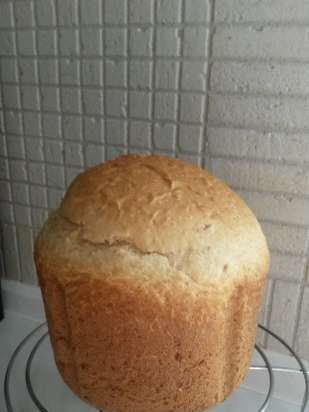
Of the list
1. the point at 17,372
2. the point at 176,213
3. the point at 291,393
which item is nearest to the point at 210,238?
the point at 176,213

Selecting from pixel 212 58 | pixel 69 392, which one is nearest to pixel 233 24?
pixel 212 58

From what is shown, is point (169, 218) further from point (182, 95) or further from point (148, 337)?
point (182, 95)

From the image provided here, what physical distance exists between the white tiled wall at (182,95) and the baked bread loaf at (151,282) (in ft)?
0.52

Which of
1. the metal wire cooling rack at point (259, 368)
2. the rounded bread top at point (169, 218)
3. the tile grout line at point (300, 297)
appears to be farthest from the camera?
the tile grout line at point (300, 297)

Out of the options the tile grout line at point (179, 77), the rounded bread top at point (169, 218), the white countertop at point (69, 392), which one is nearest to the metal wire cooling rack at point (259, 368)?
the white countertop at point (69, 392)

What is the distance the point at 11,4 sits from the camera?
0.65 metres

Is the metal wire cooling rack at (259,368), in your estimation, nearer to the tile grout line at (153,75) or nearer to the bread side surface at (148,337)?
the bread side surface at (148,337)

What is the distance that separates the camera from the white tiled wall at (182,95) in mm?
541

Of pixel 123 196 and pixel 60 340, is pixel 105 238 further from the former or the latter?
pixel 60 340

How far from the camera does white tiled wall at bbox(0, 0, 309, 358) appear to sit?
541mm

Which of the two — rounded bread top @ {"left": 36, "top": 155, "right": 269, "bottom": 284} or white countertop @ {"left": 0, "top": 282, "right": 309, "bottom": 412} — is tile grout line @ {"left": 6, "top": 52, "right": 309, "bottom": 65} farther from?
white countertop @ {"left": 0, "top": 282, "right": 309, "bottom": 412}

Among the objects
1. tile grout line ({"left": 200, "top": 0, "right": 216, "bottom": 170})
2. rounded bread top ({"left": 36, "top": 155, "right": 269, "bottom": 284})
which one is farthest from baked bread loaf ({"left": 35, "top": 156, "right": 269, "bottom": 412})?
tile grout line ({"left": 200, "top": 0, "right": 216, "bottom": 170})

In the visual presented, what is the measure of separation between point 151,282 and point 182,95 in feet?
1.01

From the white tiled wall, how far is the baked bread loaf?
16 cm
